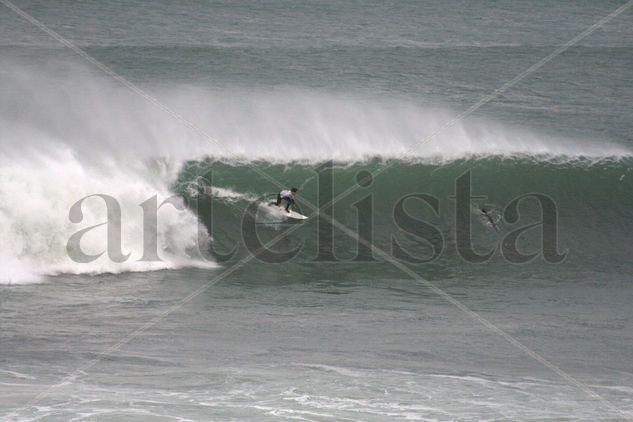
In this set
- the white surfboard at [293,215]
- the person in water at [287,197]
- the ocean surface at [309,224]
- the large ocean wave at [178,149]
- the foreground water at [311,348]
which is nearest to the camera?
the foreground water at [311,348]

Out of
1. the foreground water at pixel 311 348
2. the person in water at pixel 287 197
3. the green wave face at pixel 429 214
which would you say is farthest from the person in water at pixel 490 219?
the person in water at pixel 287 197

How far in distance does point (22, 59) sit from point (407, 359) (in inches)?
781

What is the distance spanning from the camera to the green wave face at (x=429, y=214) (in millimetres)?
16594

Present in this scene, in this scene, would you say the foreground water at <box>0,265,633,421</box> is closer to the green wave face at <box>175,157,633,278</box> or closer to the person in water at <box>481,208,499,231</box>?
the green wave face at <box>175,157,633,278</box>

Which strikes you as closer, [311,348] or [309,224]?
[311,348]

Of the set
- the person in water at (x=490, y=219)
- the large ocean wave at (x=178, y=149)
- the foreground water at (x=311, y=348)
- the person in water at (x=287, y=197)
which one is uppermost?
the large ocean wave at (x=178, y=149)

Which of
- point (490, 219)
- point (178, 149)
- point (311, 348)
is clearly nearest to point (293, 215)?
point (178, 149)

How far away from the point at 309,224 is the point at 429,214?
8.28 feet

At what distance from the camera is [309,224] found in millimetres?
17578

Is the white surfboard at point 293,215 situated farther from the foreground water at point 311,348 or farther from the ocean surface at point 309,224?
the foreground water at point 311,348

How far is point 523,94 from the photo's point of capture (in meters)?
28.3

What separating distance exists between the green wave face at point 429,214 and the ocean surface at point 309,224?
6 cm

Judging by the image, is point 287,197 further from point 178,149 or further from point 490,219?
point 490,219

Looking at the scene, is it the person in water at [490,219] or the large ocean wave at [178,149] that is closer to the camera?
the large ocean wave at [178,149]
